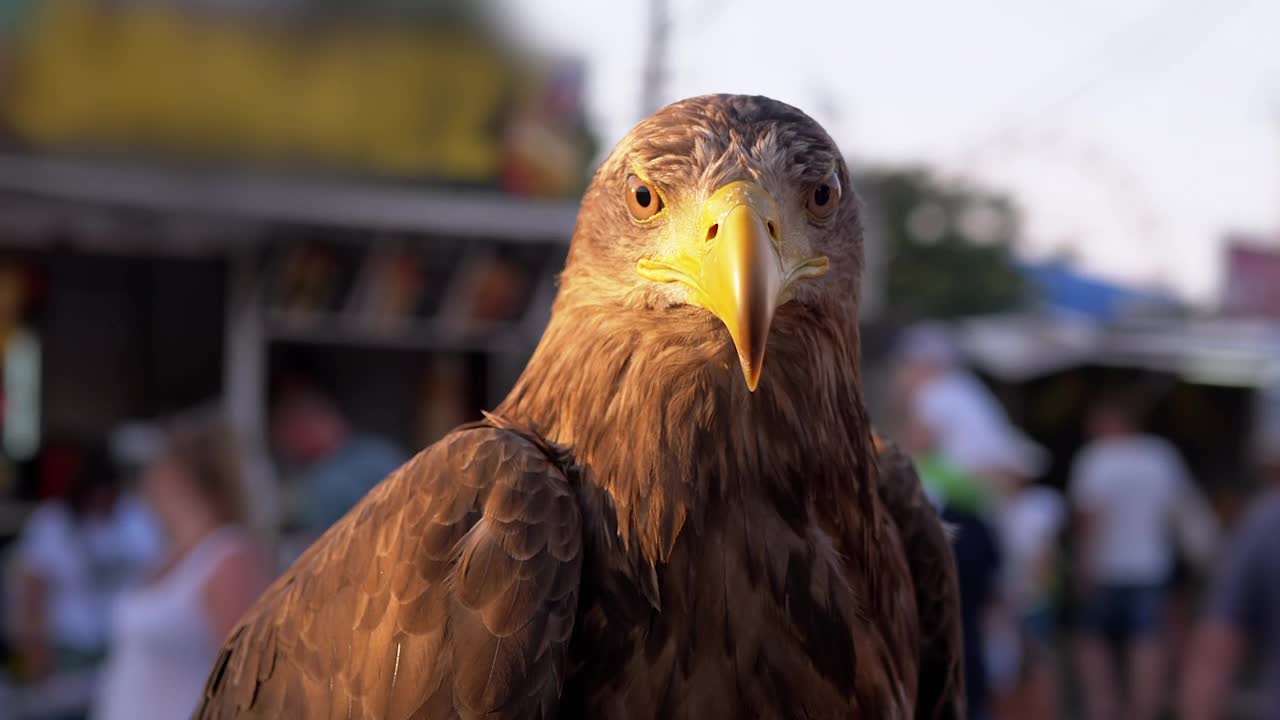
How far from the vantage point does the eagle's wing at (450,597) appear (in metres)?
1.77

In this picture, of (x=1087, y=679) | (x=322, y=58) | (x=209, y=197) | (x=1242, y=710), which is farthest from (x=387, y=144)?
(x=1242, y=710)

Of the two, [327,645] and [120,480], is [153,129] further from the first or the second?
[327,645]

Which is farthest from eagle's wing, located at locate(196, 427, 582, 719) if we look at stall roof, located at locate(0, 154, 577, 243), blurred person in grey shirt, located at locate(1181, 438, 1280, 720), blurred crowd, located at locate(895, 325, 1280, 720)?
stall roof, located at locate(0, 154, 577, 243)

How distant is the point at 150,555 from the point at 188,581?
3.74 m

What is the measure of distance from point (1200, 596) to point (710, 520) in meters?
10.8

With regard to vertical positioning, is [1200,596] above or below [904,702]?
below

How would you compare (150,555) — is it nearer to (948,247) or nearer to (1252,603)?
(1252,603)

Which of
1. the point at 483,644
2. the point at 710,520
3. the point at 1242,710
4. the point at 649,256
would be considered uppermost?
the point at 649,256

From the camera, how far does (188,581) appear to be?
3.91 meters

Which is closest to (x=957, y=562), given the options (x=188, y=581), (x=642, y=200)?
(x=188, y=581)

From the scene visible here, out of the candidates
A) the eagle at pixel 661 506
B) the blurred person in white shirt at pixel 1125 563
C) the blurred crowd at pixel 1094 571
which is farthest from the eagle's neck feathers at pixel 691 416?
the blurred person in white shirt at pixel 1125 563

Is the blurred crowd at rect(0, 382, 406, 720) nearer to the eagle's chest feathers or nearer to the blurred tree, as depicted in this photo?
the eagle's chest feathers

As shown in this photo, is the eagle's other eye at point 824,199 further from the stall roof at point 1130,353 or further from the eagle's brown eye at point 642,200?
the stall roof at point 1130,353

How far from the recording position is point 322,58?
26.7ft
